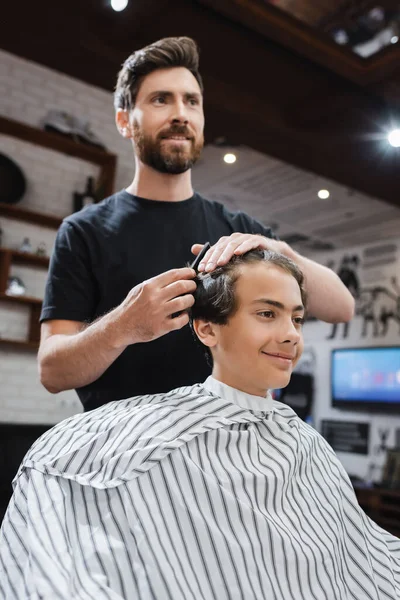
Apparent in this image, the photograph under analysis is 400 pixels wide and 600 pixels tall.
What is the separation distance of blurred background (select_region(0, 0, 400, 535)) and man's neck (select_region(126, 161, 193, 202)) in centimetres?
155

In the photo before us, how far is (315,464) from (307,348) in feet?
19.2

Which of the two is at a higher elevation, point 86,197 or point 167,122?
point 86,197

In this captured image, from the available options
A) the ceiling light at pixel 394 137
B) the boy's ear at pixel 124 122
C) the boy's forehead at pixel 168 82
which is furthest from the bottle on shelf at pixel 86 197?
the boy's forehead at pixel 168 82

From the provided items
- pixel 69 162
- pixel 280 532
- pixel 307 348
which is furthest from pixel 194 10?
pixel 307 348

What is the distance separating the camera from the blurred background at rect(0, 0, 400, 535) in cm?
280

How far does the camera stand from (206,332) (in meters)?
1.31

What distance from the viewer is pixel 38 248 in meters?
3.54

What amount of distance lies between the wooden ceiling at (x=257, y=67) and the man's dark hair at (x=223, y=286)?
1906 mm

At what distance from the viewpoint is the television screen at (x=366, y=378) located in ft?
19.0

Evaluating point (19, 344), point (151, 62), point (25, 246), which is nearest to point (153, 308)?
point (151, 62)

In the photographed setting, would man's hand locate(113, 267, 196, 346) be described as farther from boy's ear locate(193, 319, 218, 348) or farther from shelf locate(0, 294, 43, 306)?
shelf locate(0, 294, 43, 306)

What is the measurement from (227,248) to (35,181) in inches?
108

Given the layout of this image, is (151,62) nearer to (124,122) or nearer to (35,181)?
(124,122)

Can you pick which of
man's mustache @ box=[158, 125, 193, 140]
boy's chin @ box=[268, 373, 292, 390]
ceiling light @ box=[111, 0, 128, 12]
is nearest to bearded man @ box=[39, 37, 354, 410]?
man's mustache @ box=[158, 125, 193, 140]
